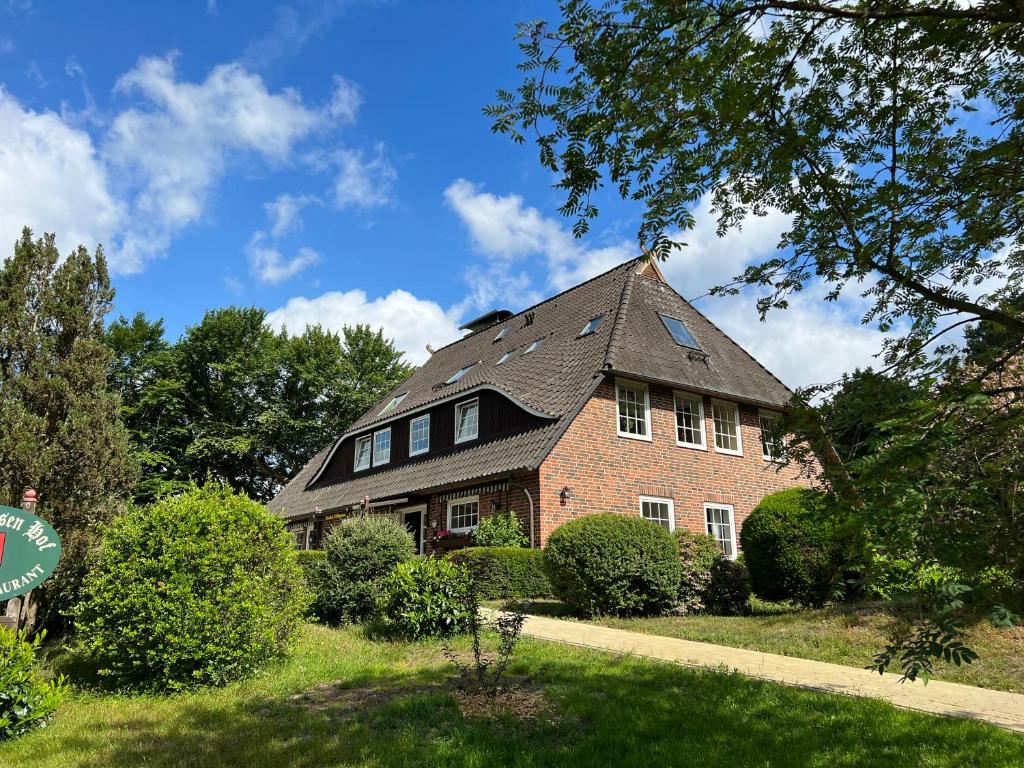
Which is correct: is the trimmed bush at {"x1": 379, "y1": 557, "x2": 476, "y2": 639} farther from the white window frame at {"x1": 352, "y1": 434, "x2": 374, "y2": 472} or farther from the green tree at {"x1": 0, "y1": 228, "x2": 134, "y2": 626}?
the white window frame at {"x1": 352, "y1": 434, "x2": 374, "y2": 472}

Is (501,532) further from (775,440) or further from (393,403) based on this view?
(775,440)

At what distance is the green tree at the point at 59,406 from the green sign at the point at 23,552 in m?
2.72

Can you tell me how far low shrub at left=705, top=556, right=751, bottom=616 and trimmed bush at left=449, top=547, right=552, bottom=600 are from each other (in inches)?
124

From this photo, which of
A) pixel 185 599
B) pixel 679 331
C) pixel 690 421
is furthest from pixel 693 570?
pixel 679 331

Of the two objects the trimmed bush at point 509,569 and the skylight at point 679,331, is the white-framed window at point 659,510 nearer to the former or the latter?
the trimmed bush at point 509,569

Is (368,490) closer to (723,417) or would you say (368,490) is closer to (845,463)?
(723,417)

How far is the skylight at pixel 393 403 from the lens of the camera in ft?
78.0

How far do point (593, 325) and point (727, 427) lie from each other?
4.79 m

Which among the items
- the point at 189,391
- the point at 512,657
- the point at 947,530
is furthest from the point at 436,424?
the point at 189,391

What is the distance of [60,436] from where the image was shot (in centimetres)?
923

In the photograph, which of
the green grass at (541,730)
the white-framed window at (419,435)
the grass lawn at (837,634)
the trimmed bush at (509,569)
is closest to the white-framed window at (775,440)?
the green grass at (541,730)

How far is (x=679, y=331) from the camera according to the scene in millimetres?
20016

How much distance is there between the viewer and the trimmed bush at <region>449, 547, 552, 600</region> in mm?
13148

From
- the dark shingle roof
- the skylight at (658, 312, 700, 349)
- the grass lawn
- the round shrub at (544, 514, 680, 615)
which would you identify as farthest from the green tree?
the skylight at (658, 312, 700, 349)
